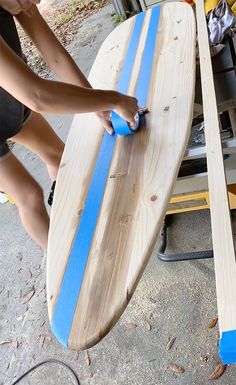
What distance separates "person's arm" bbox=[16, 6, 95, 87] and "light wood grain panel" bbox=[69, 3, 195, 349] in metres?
0.29

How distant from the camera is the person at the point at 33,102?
1.18m

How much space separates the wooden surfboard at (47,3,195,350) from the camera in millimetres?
1154

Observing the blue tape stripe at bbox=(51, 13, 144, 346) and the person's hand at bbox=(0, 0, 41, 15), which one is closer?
the blue tape stripe at bbox=(51, 13, 144, 346)

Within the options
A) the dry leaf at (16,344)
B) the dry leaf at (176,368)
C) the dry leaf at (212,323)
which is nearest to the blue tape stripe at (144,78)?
the dry leaf at (212,323)

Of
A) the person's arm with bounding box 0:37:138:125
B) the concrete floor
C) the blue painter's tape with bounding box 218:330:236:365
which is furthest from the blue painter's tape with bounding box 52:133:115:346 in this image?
the concrete floor

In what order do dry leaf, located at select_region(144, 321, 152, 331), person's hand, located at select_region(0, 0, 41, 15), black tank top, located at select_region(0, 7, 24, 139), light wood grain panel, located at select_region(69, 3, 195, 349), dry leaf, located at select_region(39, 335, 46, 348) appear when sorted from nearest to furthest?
light wood grain panel, located at select_region(69, 3, 195, 349) < person's hand, located at select_region(0, 0, 41, 15) < black tank top, located at select_region(0, 7, 24, 139) < dry leaf, located at select_region(144, 321, 152, 331) < dry leaf, located at select_region(39, 335, 46, 348)

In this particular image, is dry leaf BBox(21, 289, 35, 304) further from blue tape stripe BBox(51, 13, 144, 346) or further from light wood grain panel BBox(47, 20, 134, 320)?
blue tape stripe BBox(51, 13, 144, 346)

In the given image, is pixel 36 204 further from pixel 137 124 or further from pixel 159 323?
pixel 159 323

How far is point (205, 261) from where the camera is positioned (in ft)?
6.41

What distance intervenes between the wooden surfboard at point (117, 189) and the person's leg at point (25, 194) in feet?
0.47

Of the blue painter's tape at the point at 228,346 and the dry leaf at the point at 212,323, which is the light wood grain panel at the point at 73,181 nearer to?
the blue painter's tape at the point at 228,346

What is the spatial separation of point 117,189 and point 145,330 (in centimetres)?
79

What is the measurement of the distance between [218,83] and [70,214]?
1.15 meters

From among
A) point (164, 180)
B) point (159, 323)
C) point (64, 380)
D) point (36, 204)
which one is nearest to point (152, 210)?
point (164, 180)
